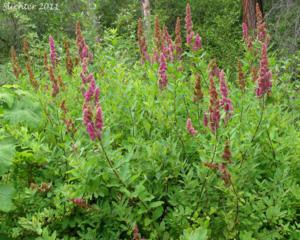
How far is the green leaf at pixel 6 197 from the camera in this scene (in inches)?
87.7

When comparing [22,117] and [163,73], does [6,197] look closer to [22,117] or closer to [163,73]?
[22,117]

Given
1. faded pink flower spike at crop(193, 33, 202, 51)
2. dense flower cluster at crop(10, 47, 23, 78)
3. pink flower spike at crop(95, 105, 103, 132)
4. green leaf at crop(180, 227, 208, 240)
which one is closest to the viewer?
green leaf at crop(180, 227, 208, 240)

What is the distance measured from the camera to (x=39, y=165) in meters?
2.58

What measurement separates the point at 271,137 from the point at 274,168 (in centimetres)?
20

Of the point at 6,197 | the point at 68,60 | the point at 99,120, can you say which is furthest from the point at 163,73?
the point at 68,60

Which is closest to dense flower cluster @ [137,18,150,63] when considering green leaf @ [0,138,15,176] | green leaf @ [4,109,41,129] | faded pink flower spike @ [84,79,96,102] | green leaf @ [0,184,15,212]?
green leaf @ [4,109,41,129]

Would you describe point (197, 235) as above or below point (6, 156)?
below

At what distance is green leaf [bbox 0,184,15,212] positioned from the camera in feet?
7.30

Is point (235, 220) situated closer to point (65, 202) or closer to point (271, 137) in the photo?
point (271, 137)

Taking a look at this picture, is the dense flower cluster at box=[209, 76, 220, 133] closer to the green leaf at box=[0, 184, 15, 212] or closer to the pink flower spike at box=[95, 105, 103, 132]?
the pink flower spike at box=[95, 105, 103, 132]

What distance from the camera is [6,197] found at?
226 centimetres

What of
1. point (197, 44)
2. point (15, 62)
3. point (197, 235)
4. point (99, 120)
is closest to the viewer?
point (197, 235)

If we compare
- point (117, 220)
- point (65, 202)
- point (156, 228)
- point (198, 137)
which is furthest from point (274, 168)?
point (65, 202)

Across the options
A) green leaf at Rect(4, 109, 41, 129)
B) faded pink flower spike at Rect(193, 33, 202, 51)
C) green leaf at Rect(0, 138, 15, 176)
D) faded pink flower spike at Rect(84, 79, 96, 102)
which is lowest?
green leaf at Rect(0, 138, 15, 176)
